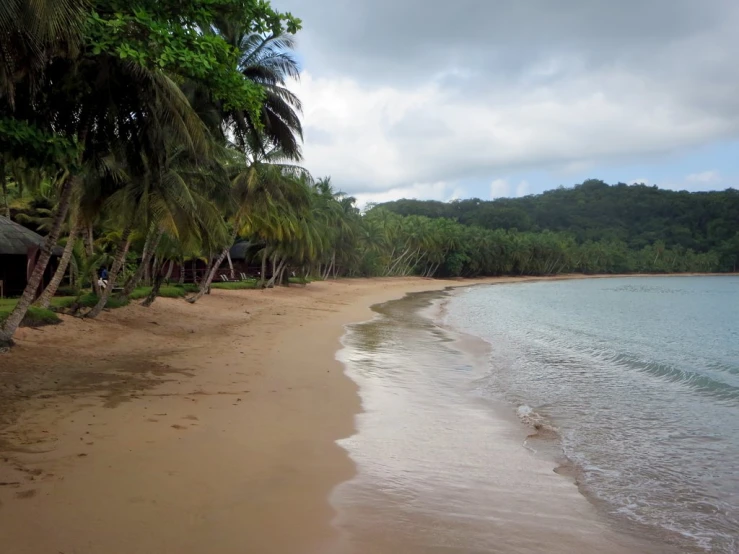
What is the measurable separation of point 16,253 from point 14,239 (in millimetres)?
578

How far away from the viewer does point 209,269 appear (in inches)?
882

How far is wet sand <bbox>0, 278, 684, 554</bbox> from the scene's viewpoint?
3811 mm

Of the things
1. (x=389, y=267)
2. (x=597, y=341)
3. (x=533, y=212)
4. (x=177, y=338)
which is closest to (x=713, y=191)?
(x=533, y=212)

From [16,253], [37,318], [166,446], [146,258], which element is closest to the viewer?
[166,446]

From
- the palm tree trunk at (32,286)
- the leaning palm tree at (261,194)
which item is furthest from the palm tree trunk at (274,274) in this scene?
the palm tree trunk at (32,286)

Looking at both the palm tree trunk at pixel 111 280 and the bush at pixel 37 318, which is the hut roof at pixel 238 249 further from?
the bush at pixel 37 318

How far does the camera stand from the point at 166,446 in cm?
554

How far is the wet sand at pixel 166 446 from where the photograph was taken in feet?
12.5

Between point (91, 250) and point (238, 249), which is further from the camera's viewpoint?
point (238, 249)

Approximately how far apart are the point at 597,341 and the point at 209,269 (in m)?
13.7

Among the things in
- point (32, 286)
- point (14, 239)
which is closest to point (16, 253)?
point (14, 239)

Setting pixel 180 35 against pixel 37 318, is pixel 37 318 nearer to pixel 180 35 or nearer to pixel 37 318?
pixel 37 318

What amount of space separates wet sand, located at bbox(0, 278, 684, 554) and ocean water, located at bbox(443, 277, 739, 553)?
238 cm

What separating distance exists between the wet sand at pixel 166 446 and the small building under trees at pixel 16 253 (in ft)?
26.4
